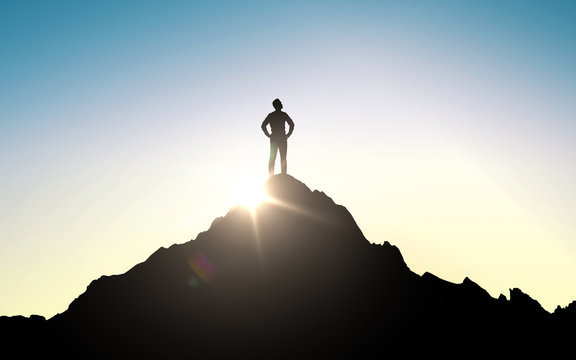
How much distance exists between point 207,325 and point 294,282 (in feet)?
17.2

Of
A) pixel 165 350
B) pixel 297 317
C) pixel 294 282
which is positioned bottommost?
pixel 165 350

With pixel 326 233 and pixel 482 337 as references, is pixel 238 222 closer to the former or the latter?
pixel 326 233

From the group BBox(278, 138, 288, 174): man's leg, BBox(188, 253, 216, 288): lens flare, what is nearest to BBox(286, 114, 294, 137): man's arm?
BBox(278, 138, 288, 174): man's leg

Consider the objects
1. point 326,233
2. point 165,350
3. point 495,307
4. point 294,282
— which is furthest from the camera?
point 495,307

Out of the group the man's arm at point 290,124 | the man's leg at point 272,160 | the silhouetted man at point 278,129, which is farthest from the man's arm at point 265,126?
the man's arm at point 290,124

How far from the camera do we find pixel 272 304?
25.2m

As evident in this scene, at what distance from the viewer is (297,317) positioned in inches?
982

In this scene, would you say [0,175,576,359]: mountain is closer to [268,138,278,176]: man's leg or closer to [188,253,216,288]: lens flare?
[188,253,216,288]: lens flare

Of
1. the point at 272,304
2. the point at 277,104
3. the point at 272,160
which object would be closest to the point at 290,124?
the point at 277,104

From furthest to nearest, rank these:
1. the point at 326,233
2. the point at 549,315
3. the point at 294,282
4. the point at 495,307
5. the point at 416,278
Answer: the point at 549,315 < the point at 495,307 < the point at 416,278 < the point at 326,233 < the point at 294,282

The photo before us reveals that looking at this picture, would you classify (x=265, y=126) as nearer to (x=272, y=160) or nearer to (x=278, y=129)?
(x=278, y=129)

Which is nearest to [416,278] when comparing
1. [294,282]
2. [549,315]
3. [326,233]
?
[326,233]

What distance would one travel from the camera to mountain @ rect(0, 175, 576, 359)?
24500 mm

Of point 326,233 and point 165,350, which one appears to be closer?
point 165,350
